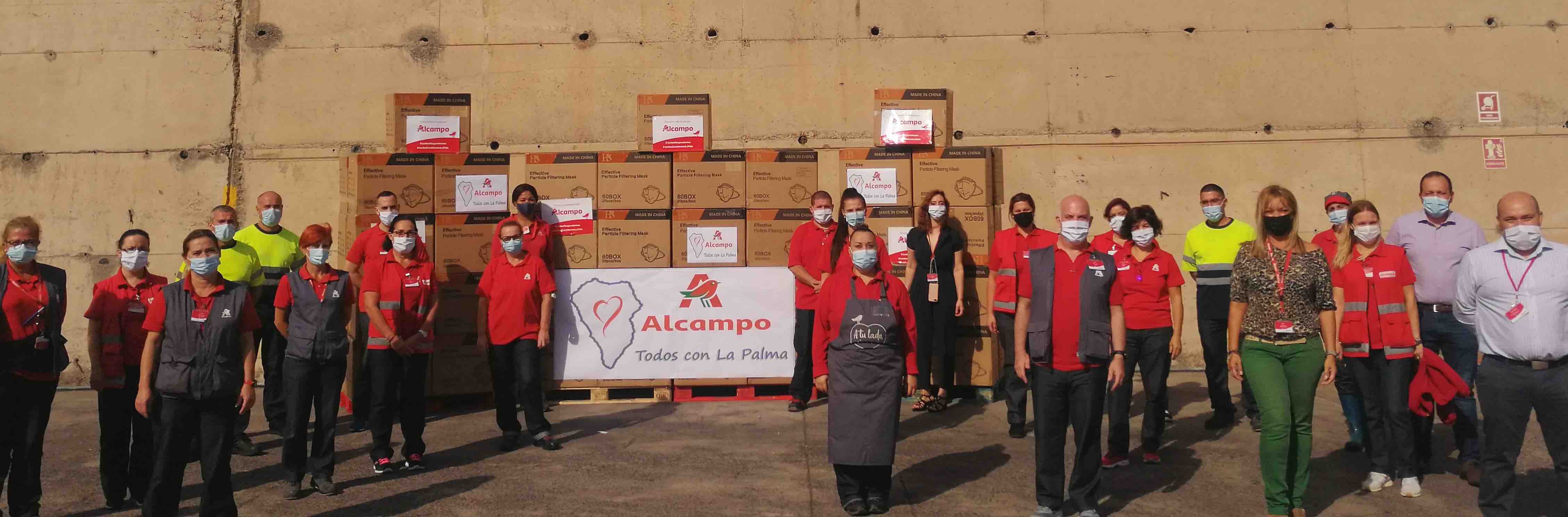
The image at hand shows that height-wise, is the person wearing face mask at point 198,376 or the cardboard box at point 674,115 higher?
the cardboard box at point 674,115

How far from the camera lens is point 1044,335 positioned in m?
5.23

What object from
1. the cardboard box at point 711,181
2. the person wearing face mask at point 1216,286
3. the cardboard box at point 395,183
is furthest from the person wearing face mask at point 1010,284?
the cardboard box at point 395,183

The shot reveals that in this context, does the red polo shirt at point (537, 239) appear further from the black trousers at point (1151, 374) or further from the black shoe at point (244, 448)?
the black trousers at point (1151, 374)

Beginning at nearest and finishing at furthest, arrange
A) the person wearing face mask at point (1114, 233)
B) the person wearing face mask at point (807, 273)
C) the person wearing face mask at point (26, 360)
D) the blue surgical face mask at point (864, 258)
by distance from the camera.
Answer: the person wearing face mask at point (26, 360)
the blue surgical face mask at point (864, 258)
the person wearing face mask at point (1114, 233)
the person wearing face mask at point (807, 273)

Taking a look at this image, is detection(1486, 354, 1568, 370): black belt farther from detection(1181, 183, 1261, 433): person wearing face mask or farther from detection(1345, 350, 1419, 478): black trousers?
detection(1181, 183, 1261, 433): person wearing face mask

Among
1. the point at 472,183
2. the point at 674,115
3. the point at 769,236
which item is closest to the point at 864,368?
the point at 769,236

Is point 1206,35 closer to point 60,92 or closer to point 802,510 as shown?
point 802,510

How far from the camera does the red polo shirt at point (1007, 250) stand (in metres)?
7.05

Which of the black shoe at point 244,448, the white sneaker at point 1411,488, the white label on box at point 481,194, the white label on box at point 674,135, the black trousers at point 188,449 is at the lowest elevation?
the white sneaker at point 1411,488

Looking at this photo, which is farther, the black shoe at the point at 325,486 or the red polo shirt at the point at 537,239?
the red polo shirt at the point at 537,239

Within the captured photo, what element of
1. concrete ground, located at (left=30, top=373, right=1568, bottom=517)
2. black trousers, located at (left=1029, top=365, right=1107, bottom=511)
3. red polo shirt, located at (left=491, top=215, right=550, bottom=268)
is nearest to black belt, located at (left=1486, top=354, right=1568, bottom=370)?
concrete ground, located at (left=30, top=373, right=1568, bottom=517)

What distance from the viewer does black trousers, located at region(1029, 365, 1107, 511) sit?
523cm

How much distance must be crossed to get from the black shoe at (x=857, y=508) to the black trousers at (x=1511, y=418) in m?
3.07

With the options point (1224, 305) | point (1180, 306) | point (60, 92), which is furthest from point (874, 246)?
point (60, 92)
